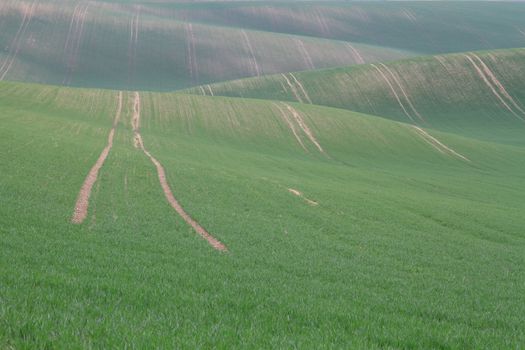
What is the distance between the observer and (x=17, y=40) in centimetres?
14400

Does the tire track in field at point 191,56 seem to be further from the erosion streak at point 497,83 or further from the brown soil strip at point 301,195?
the brown soil strip at point 301,195

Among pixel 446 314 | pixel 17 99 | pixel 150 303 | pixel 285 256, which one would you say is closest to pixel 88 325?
pixel 150 303

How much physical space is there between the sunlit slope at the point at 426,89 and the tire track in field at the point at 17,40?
2162 inches

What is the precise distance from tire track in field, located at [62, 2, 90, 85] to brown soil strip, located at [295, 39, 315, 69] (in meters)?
70.6

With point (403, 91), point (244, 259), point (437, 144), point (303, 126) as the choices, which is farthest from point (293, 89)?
point (244, 259)

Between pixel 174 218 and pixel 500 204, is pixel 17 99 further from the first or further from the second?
pixel 500 204

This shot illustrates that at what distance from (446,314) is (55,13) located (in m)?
174

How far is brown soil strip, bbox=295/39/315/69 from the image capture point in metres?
163

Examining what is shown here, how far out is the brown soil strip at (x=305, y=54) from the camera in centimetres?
16325

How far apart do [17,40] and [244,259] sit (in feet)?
501

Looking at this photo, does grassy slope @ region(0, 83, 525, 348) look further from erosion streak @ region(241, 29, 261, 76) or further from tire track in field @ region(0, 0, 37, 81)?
erosion streak @ region(241, 29, 261, 76)

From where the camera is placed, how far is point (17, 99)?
6353 centimetres

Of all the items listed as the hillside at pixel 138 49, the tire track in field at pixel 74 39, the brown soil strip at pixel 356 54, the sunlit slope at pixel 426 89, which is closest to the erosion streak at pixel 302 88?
the sunlit slope at pixel 426 89

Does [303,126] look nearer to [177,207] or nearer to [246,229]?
[177,207]
